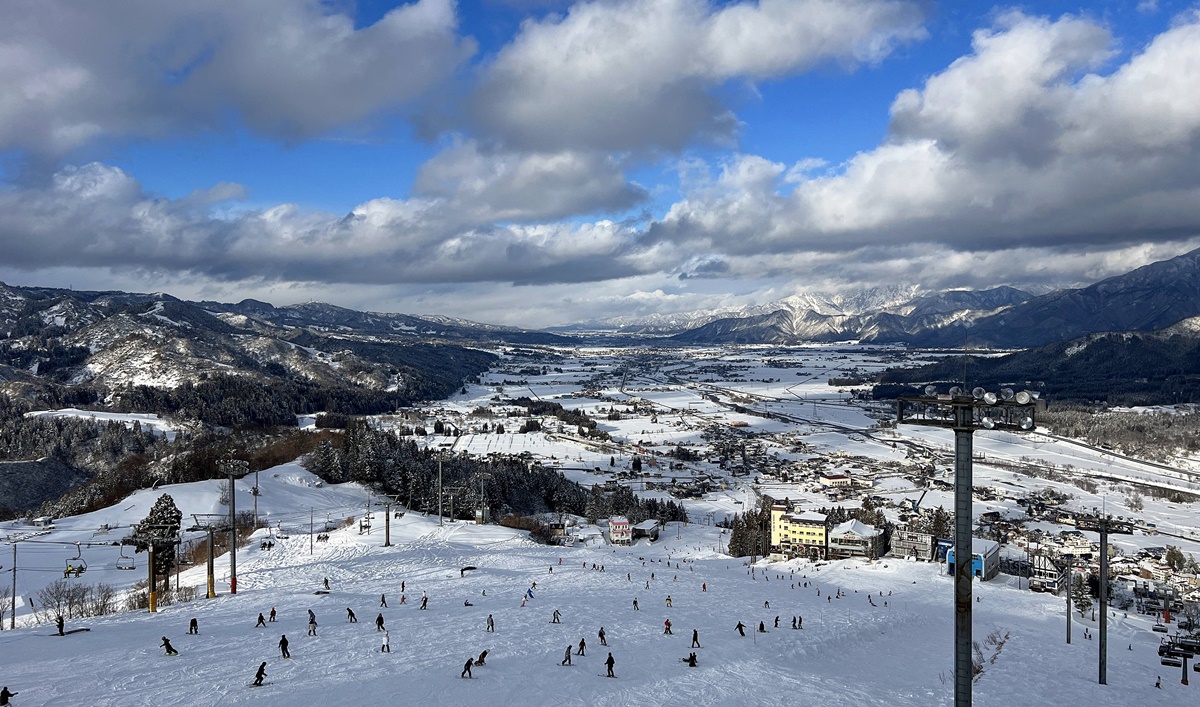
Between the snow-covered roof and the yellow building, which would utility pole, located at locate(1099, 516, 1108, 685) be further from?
the snow-covered roof

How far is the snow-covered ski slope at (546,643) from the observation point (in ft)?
71.8

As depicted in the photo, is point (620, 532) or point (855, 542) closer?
point (855, 542)

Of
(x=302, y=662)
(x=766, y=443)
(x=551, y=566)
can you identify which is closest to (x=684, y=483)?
(x=766, y=443)

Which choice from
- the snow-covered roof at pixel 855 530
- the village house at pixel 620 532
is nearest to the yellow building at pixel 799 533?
the snow-covered roof at pixel 855 530

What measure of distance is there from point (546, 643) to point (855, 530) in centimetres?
5604

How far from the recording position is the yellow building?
242 feet

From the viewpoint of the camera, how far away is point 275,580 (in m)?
40.4

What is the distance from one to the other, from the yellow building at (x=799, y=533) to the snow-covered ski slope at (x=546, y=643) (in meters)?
19.6

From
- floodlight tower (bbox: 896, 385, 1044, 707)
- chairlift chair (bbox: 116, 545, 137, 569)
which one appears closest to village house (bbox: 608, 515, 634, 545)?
chairlift chair (bbox: 116, 545, 137, 569)

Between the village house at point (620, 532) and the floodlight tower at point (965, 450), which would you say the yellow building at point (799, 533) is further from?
the floodlight tower at point (965, 450)

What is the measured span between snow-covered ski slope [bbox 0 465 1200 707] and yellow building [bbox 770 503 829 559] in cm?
1955

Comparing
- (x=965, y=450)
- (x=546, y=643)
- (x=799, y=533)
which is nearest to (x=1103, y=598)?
(x=965, y=450)

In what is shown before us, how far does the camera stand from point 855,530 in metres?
74.8

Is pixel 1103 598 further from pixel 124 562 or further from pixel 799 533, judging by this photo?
pixel 124 562
